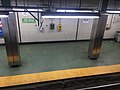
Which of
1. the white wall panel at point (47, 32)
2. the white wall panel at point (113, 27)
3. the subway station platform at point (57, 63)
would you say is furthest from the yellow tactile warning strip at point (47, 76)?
the white wall panel at point (113, 27)

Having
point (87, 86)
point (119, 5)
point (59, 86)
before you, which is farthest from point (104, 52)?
point (59, 86)

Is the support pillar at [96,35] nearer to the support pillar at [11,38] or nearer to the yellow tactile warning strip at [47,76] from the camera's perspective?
the yellow tactile warning strip at [47,76]

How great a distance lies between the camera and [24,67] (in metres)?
4.62

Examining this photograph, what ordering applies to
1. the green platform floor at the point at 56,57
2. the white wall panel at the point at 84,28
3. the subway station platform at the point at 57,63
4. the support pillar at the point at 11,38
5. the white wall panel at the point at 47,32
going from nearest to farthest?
the subway station platform at the point at 57,63, the support pillar at the point at 11,38, the green platform floor at the point at 56,57, the white wall panel at the point at 47,32, the white wall panel at the point at 84,28

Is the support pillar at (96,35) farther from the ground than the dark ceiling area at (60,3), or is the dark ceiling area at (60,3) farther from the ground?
the dark ceiling area at (60,3)

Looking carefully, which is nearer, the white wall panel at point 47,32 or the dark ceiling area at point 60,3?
the dark ceiling area at point 60,3

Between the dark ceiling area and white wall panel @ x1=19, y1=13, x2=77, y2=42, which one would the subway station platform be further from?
the dark ceiling area

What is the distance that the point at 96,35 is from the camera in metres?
4.93

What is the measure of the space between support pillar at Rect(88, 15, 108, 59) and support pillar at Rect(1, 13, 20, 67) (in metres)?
2.84

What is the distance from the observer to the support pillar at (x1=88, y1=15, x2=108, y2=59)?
466 centimetres

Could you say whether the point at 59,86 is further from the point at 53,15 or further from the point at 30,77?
the point at 53,15

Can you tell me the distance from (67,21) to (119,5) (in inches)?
92.8

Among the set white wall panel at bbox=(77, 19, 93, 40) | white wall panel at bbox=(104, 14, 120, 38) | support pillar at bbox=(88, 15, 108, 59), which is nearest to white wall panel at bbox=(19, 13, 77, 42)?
white wall panel at bbox=(77, 19, 93, 40)

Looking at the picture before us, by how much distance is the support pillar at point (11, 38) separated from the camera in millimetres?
3957
